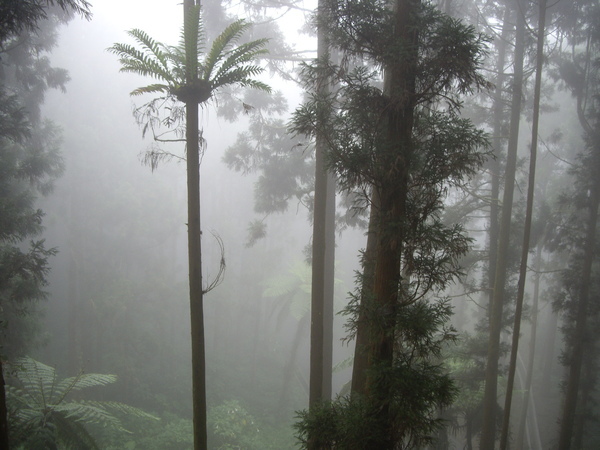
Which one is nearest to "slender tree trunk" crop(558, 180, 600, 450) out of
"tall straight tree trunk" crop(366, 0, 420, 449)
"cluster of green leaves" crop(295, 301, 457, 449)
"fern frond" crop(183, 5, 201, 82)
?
"cluster of green leaves" crop(295, 301, 457, 449)

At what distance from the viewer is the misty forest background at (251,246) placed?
8.55 meters

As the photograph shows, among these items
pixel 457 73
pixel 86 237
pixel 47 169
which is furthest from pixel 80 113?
pixel 457 73

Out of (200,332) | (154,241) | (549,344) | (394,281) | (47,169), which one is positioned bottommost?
(549,344)

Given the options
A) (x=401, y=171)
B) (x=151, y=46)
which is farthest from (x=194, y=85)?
(x=401, y=171)

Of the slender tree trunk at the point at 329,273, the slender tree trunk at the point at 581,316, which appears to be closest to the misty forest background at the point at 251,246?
the slender tree trunk at the point at 581,316

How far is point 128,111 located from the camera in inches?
1233

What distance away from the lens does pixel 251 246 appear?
15.4 m

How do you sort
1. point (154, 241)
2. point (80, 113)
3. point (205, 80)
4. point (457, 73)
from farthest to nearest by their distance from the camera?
1. point (80, 113)
2. point (154, 241)
3. point (205, 80)
4. point (457, 73)

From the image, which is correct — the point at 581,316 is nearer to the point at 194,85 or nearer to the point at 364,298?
the point at 364,298

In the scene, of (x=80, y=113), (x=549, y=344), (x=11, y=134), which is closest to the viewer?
(x=11, y=134)

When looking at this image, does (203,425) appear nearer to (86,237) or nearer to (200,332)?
(200,332)

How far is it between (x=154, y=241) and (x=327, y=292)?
21.1 meters

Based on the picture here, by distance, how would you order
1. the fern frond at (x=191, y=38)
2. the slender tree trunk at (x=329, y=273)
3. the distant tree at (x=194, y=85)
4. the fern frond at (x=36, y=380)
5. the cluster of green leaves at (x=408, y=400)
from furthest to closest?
the slender tree trunk at (x=329, y=273), the fern frond at (x=36, y=380), the distant tree at (x=194, y=85), the fern frond at (x=191, y=38), the cluster of green leaves at (x=408, y=400)

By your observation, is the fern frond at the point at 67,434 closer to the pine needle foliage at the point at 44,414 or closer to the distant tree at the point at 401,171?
the pine needle foliage at the point at 44,414
